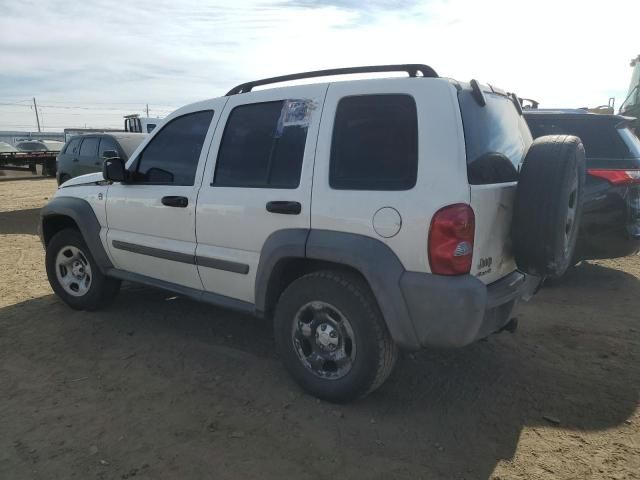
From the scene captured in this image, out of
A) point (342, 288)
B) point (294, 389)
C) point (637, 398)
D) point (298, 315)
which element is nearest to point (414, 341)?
point (342, 288)

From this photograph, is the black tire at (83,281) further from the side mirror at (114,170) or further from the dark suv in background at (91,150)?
the dark suv in background at (91,150)

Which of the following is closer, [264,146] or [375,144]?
[375,144]

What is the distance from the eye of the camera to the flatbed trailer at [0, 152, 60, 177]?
20.5 m

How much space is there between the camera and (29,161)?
70.0 ft

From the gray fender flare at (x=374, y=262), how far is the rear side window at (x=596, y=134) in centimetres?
341

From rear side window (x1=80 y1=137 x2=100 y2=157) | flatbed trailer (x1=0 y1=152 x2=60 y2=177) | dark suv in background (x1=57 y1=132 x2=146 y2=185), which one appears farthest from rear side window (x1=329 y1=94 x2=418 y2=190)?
flatbed trailer (x1=0 y1=152 x2=60 y2=177)

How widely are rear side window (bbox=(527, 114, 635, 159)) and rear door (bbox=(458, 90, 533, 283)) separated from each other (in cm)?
261

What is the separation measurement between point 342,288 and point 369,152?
78cm

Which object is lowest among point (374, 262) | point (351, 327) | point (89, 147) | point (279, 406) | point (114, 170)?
point (279, 406)

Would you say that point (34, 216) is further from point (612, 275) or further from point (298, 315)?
point (612, 275)

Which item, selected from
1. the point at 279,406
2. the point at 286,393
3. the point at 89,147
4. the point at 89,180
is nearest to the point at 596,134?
the point at 286,393

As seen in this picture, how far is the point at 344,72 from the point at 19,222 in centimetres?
926

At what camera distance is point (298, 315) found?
309 centimetres

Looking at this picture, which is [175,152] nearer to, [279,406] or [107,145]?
[279,406]
